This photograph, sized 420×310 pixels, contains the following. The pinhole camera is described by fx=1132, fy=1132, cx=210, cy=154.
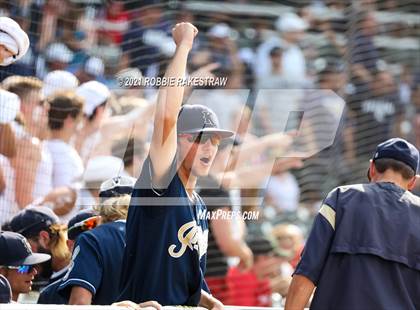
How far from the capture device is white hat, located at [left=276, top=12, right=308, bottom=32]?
9.02m

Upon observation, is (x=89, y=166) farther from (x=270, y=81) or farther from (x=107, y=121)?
(x=270, y=81)

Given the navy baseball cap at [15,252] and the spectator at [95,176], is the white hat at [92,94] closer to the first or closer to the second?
the spectator at [95,176]

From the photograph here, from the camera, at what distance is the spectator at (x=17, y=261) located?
4.98m

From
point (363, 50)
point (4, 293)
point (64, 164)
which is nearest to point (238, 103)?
point (64, 164)

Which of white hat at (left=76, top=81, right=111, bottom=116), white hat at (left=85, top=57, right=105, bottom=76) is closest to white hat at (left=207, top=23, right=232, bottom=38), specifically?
white hat at (left=85, top=57, right=105, bottom=76)

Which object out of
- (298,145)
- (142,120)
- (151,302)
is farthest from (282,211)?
(151,302)

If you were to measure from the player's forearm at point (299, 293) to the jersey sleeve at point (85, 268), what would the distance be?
2.91 feet

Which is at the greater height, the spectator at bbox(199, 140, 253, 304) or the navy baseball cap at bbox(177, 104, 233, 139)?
the navy baseball cap at bbox(177, 104, 233, 139)

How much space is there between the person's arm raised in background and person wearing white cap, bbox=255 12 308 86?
163 inches

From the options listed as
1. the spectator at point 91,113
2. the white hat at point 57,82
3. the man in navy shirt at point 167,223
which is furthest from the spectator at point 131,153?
the man in navy shirt at point 167,223

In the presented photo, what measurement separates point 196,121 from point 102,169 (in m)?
1.62

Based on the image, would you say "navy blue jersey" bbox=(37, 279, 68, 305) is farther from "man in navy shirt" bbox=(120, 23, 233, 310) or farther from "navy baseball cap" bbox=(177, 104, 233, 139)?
"navy baseball cap" bbox=(177, 104, 233, 139)

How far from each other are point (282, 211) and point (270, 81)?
3.82ft

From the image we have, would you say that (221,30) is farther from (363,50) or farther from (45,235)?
(45,235)
